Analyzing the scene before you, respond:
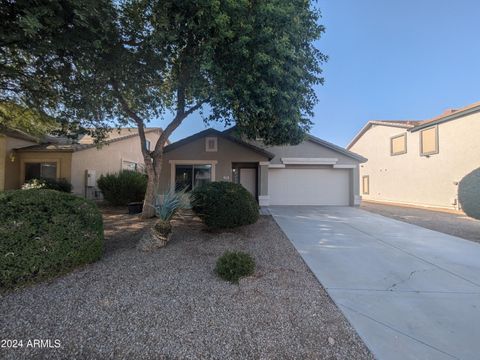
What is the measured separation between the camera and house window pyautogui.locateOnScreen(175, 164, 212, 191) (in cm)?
1305

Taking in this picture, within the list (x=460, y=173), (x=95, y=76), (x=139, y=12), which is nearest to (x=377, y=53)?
(x=460, y=173)

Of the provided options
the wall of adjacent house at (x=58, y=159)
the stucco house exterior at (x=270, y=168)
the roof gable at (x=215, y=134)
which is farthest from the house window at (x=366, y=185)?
the wall of adjacent house at (x=58, y=159)

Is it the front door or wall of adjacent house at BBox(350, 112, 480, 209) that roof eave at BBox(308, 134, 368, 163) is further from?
A: wall of adjacent house at BBox(350, 112, 480, 209)

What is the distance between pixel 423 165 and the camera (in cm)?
1636

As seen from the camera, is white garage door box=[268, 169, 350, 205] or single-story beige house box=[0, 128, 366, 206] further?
white garage door box=[268, 169, 350, 205]

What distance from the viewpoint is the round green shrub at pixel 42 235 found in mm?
3531

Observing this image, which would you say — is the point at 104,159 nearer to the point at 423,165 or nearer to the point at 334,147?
the point at 334,147

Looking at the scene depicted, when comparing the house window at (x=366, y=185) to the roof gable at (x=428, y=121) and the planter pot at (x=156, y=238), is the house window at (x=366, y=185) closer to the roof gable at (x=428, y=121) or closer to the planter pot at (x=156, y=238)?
the roof gable at (x=428, y=121)

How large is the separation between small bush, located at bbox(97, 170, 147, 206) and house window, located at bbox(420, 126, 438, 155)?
18203mm

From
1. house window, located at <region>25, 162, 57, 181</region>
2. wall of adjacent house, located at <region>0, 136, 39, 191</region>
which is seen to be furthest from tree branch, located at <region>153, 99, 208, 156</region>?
wall of adjacent house, located at <region>0, 136, 39, 191</region>

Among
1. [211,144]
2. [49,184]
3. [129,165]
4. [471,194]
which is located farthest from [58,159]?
[471,194]

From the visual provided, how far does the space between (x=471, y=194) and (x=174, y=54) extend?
953 cm

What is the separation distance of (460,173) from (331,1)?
12.6m

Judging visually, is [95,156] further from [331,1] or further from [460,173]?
[460,173]
